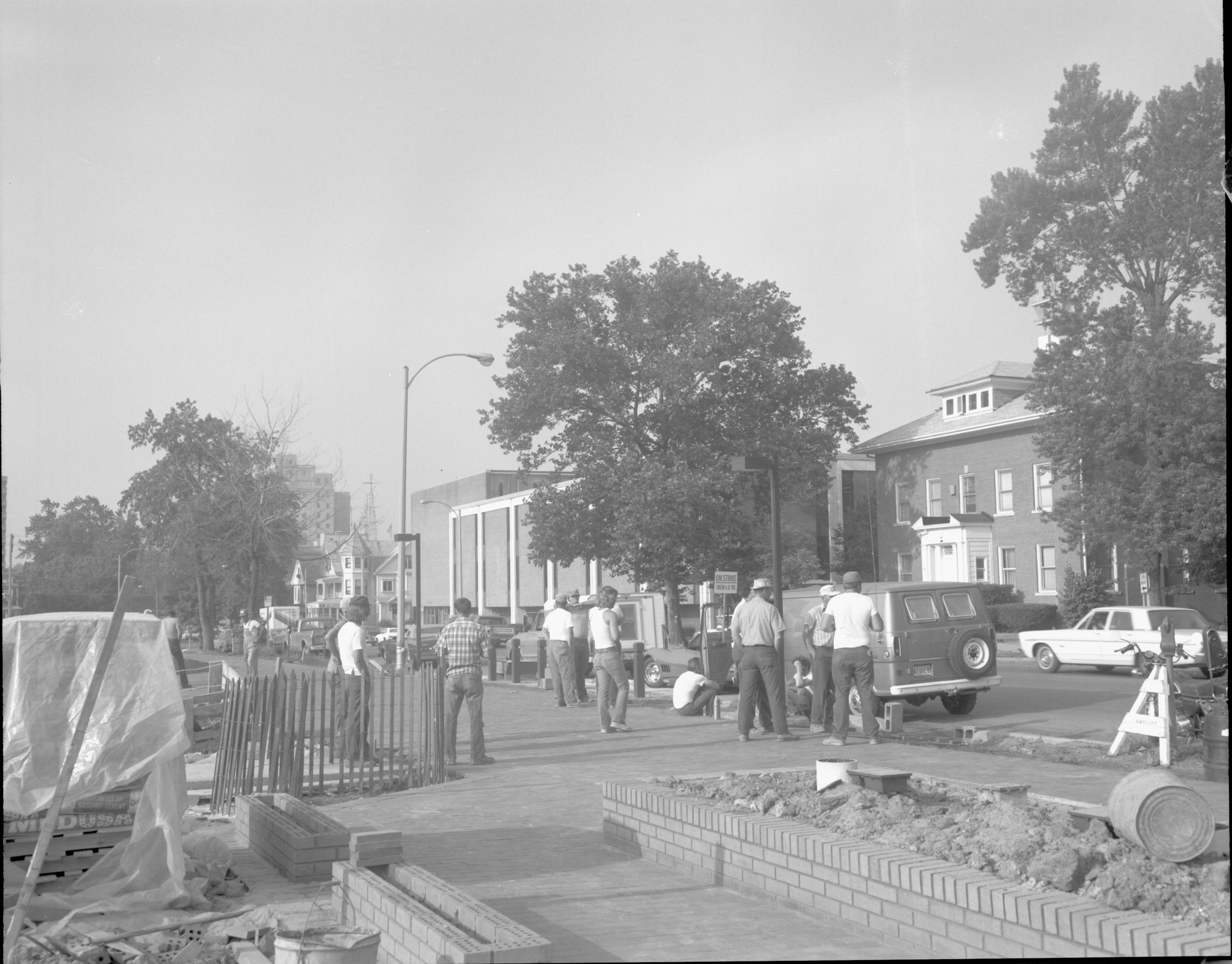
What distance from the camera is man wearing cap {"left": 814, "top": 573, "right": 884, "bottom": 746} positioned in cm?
1209

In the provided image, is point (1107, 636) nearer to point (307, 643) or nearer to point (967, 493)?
point (967, 493)

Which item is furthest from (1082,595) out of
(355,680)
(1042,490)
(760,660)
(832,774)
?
(832,774)

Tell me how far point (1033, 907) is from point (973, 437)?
42.5 m

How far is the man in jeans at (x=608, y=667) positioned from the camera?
46.4 ft

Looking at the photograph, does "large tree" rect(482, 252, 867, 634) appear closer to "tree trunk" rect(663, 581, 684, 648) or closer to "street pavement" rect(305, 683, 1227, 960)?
"tree trunk" rect(663, 581, 684, 648)

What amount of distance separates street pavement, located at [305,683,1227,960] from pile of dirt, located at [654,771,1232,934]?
574mm

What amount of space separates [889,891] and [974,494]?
4220 centimetres

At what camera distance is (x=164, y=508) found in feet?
102

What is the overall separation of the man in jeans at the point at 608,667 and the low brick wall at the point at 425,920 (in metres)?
8.18

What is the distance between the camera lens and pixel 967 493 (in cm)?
4562

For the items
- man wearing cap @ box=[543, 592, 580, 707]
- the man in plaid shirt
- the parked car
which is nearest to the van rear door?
the parked car

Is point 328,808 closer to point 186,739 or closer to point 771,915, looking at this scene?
point 186,739

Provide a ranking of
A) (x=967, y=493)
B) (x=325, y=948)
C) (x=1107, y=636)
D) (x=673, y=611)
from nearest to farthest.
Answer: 1. (x=325, y=948)
2. (x=1107, y=636)
3. (x=673, y=611)
4. (x=967, y=493)

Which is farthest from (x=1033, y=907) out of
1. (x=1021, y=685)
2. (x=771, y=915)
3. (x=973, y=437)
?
(x=973, y=437)
